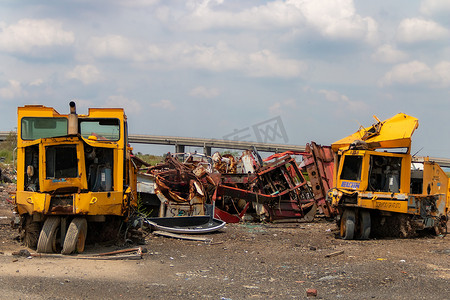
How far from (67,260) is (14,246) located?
6.13 ft

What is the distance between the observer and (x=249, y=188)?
51.9 ft

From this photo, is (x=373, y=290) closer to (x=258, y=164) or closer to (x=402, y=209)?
(x=402, y=209)

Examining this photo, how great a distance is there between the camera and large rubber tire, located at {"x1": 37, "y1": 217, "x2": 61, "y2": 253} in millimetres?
9062

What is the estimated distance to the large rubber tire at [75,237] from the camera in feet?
29.5

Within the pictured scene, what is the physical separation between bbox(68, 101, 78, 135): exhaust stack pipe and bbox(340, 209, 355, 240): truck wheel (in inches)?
255

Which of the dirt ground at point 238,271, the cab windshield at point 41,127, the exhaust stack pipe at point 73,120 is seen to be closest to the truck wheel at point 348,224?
the dirt ground at point 238,271

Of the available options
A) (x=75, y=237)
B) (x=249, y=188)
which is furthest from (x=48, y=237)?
(x=249, y=188)

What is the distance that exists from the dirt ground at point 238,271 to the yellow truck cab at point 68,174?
0.54 m

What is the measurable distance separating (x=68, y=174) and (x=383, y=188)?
297 inches

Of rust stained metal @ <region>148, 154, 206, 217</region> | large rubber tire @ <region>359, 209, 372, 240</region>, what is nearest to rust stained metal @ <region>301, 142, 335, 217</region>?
large rubber tire @ <region>359, 209, 372, 240</region>

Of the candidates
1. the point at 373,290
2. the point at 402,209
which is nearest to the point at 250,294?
the point at 373,290

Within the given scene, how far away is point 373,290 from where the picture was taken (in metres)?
7.08

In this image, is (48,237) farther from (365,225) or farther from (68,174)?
(365,225)

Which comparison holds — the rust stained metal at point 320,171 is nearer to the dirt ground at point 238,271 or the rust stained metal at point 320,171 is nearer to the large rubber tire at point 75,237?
the dirt ground at point 238,271
